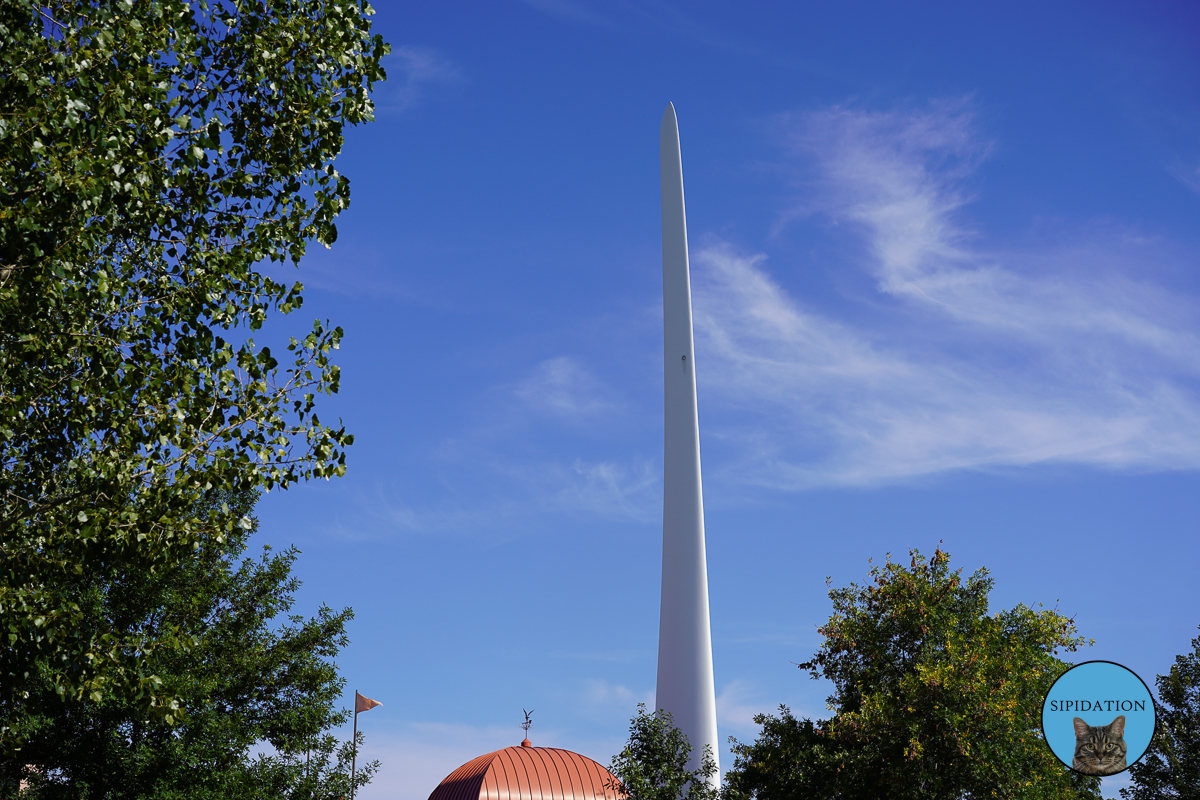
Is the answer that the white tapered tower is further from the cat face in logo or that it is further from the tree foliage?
the cat face in logo

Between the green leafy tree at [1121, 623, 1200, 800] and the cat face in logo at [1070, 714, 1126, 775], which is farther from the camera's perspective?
the green leafy tree at [1121, 623, 1200, 800]

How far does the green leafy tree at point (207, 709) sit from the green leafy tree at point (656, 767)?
7.61m

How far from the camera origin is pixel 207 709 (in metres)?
24.2

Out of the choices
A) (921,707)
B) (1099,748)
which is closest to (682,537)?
(921,707)

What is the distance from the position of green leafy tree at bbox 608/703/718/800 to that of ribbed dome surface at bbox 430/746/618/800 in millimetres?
11961

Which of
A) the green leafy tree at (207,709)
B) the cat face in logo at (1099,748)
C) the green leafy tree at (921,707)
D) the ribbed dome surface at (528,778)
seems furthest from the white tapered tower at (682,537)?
the cat face in logo at (1099,748)

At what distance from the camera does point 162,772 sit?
76.6ft

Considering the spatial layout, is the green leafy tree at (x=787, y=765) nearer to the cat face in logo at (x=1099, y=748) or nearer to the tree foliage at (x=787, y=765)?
the tree foliage at (x=787, y=765)

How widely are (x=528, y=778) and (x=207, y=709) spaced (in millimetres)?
18882

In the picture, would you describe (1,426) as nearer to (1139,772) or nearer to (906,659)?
(906,659)

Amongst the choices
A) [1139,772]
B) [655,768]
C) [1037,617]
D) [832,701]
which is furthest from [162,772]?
[1139,772]

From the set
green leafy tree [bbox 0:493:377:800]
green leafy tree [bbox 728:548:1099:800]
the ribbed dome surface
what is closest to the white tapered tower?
the ribbed dome surface

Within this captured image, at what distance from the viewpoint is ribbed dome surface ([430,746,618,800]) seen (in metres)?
39.0

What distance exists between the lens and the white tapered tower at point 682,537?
3891cm
